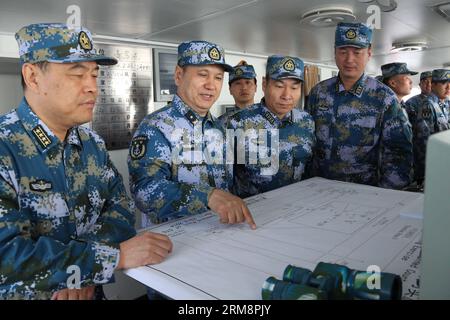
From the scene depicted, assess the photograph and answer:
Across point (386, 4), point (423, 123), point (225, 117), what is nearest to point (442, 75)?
point (423, 123)

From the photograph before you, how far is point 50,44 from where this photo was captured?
1.01m

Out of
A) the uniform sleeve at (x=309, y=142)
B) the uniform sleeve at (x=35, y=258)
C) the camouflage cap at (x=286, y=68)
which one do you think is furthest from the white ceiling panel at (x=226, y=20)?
the uniform sleeve at (x=35, y=258)

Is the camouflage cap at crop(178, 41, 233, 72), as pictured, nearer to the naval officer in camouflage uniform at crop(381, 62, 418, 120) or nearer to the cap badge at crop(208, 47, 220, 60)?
the cap badge at crop(208, 47, 220, 60)

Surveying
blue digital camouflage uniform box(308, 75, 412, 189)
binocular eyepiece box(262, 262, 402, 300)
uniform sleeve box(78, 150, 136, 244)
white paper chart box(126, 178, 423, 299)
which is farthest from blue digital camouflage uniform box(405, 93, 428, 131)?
binocular eyepiece box(262, 262, 402, 300)

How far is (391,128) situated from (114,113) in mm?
2012

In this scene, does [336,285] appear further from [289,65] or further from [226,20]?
[226,20]

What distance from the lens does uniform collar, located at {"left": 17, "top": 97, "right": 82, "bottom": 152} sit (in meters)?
1.06

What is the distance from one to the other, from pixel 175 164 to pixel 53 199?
1.85ft

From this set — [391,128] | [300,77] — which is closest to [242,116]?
[300,77]

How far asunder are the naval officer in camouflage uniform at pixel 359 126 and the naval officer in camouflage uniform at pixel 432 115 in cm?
169

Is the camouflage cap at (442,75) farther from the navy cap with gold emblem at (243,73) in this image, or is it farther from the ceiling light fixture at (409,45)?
the navy cap with gold emblem at (243,73)

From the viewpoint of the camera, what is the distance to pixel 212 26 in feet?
7.75

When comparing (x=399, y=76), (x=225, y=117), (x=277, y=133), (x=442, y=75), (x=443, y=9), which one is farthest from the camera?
(x=442, y=75)

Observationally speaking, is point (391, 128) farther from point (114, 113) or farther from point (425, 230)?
point (114, 113)
